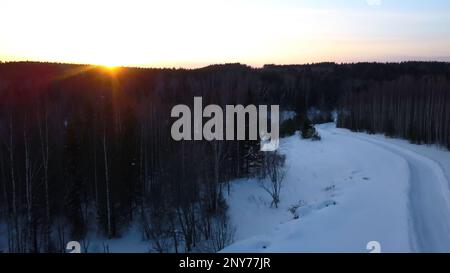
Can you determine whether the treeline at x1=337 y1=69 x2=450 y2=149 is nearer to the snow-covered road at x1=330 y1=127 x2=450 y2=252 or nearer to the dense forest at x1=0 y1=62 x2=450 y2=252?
the dense forest at x1=0 y1=62 x2=450 y2=252

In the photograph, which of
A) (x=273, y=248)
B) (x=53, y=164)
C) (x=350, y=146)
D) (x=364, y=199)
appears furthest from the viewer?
(x=350, y=146)

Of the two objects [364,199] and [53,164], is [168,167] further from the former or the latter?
[364,199]

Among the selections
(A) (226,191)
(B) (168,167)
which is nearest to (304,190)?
(A) (226,191)

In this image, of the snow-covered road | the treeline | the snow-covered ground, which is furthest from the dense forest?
the snow-covered road

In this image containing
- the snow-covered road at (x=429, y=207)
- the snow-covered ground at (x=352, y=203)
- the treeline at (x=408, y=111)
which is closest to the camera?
the snow-covered ground at (x=352, y=203)

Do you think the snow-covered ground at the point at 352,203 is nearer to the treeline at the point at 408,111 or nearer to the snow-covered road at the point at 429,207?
the snow-covered road at the point at 429,207

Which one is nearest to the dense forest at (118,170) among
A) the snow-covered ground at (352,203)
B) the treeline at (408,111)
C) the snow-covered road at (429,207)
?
the treeline at (408,111)

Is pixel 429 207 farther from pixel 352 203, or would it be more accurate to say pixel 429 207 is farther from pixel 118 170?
pixel 118 170
